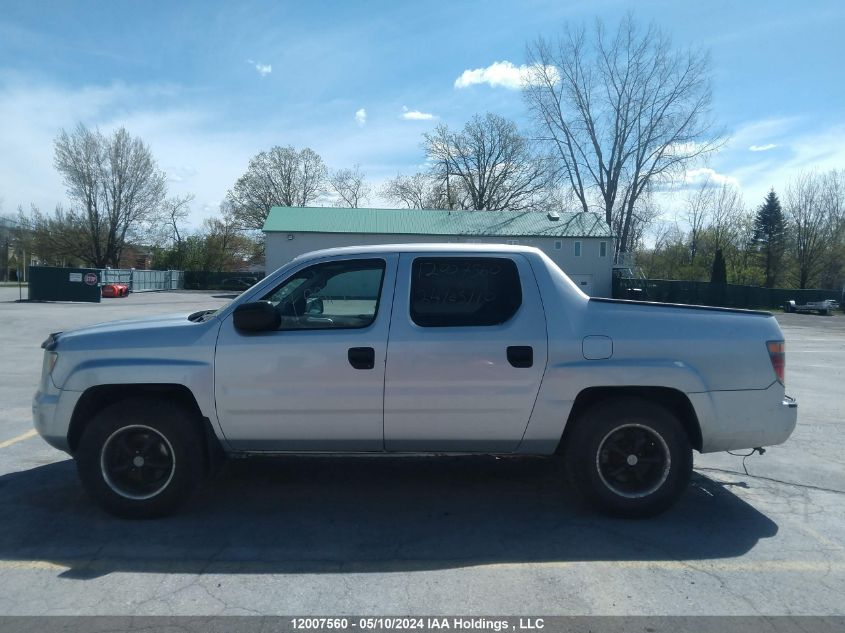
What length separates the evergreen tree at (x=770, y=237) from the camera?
66062mm

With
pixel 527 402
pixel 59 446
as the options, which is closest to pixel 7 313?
pixel 59 446

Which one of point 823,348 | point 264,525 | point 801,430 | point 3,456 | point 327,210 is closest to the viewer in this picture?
point 264,525

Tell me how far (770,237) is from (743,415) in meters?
69.9

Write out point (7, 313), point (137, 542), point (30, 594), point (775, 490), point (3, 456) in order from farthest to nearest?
point (7, 313) → point (3, 456) → point (775, 490) → point (137, 542) → point (30, 594)

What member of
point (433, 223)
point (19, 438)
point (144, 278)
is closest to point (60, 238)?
point (144, 278)

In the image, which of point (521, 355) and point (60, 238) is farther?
point (60, 238)

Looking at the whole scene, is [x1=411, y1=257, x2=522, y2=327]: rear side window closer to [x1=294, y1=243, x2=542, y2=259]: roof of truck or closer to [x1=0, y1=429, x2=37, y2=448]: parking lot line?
[x1=294, y1=243, x2=542, y2=259]: roof of truck

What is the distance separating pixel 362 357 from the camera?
4.69 m

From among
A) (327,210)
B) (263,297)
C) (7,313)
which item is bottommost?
(7,313)

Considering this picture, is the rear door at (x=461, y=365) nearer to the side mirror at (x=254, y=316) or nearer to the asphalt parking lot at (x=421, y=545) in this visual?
the asphalt parking lot at (x=421, y=545)

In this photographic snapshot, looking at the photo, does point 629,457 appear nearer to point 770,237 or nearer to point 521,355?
point 521,355

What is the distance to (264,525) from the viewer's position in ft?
15.9

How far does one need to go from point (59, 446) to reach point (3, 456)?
2.05 metres

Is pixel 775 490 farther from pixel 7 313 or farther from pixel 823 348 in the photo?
pixel 7 313
